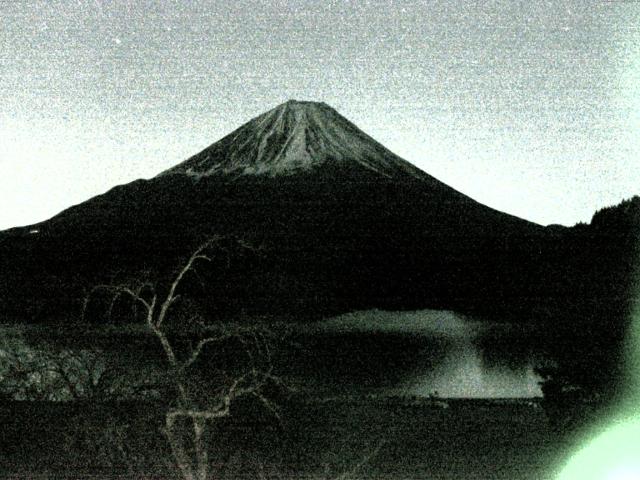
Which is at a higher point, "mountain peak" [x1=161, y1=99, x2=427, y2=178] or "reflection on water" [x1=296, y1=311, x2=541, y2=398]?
"mountain peak" [x1=161, y1=99, x2=427, y2=178]

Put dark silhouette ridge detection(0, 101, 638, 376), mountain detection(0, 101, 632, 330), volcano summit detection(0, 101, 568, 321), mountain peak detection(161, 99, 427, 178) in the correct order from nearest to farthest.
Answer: dark silhouette ridge detection(0, 101, 638, 376) → mountain detection(0, 101, 632, 330) → volcano summit detection(0, 101, 568, 321) → mountain peak detection(161, 99, 427, 178)

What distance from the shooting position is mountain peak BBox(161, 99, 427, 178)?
91375 mm

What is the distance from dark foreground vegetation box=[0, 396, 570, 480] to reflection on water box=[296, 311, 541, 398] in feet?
32.0

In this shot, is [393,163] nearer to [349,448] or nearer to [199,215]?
[199,215]

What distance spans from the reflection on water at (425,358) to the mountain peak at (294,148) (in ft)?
126

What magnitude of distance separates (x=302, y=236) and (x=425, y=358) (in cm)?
4271

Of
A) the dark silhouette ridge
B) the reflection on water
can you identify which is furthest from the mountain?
the reflection on water

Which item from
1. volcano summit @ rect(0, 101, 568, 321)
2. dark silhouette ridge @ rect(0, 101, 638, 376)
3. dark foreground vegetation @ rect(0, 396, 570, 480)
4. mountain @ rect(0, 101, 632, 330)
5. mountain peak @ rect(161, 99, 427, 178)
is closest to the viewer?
dark foreground vegetation @ rect(0, 396, 570, 480)

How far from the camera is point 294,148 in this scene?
Answer: 93500 millimetres

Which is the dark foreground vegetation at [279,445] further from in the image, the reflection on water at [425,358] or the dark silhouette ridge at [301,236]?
the dark silhouette ridge at [301,236]

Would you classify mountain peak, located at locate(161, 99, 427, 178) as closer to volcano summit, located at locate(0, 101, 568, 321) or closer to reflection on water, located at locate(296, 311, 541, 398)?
volcano summit, located at locate(0, 101, 568, 321)

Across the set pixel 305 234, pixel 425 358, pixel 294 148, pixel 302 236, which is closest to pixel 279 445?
pixel 425 358

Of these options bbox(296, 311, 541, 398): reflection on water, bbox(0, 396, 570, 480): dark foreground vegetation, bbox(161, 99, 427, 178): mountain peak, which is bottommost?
bbox(296, 311, 541, 398): reflection on water

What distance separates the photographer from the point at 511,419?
1761 centimetres
